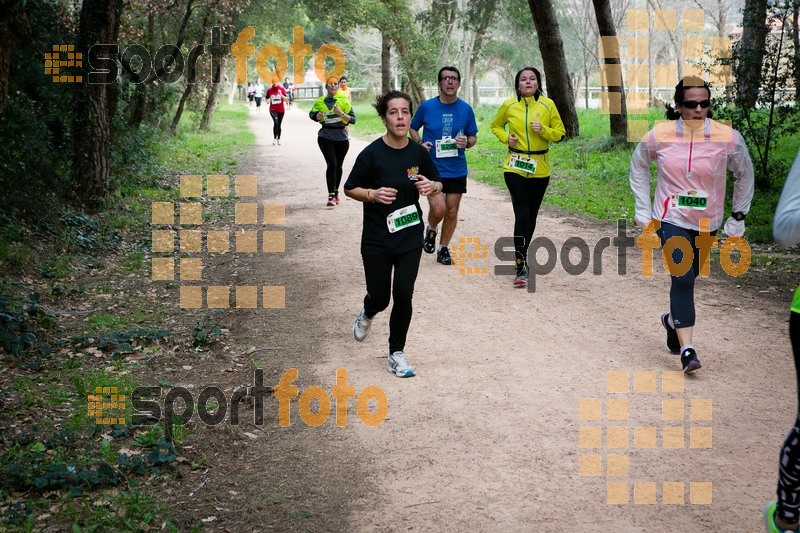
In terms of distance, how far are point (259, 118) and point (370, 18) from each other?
51.8ft

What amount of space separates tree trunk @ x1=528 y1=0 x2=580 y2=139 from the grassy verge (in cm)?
1203

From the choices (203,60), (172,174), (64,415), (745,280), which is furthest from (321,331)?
(203,60)

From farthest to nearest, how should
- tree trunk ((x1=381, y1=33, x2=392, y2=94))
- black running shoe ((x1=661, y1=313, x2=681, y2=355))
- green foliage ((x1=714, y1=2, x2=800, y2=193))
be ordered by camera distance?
tree trunk ((x1=381, y1=33, x2=392, y2=94))
green foliage ((x1=714, y1=2, x2=800, y2=193))
black running shoe ((x1=661, y1=313, x2=681, y2=355))

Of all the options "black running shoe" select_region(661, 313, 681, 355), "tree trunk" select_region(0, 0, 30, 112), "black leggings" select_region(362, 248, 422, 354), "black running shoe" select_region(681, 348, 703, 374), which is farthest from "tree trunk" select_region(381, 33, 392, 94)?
"black running shoe" select_region(681, 348, 703, 374)

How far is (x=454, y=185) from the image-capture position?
32.4ft

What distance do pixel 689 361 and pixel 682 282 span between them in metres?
0.62

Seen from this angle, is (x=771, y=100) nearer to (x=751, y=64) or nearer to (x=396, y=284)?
(x=751, y=64)

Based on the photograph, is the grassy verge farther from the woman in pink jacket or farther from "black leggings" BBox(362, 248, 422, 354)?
the woman in pink jacket

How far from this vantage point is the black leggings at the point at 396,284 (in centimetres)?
648

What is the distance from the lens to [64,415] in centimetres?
612

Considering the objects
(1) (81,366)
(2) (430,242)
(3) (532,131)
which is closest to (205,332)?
(1) (81,366)

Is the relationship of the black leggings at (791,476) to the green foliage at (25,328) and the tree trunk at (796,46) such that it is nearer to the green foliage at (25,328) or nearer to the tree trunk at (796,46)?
the green foliage at (25,328)

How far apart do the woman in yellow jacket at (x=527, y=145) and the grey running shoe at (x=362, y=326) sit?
103 inches

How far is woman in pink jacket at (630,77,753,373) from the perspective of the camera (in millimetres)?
6387
